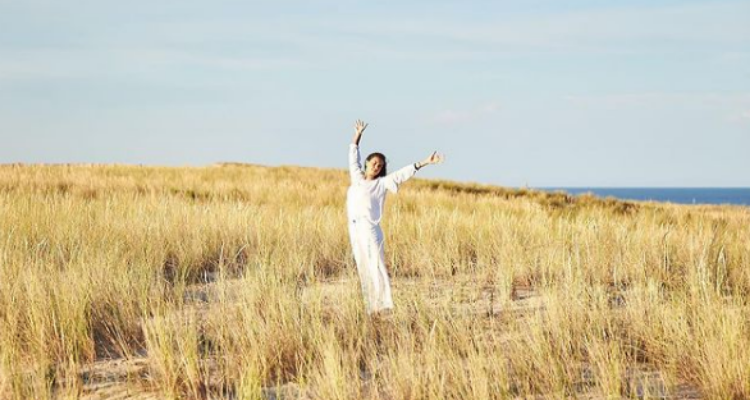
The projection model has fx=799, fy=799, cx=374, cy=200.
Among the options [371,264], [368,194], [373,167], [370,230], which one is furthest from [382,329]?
[373,167]

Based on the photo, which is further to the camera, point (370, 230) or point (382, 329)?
point (370, 230)

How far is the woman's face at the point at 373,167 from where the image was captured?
6.79 meters

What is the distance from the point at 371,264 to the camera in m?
6.74

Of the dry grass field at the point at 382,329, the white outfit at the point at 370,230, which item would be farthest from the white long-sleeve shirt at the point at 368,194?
the dry grass field at the point at 382,329

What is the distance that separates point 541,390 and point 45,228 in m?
7.81

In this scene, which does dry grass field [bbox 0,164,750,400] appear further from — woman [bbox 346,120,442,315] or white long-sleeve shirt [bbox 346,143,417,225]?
white long-sleeve shirt [bbox 346,143,417,225]

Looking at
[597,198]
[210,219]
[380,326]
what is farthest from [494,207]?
[380,326]

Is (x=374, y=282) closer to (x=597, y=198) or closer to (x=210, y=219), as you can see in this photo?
(x=210, y=219)

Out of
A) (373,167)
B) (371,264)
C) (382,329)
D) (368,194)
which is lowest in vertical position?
(382,329)

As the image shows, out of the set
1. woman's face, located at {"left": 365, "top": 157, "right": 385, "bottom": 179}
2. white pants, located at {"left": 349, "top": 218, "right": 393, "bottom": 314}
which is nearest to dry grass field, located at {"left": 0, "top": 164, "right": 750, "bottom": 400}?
white pants, located at {"left": 349, "top": 218, "right": 393, "bottom": 314}

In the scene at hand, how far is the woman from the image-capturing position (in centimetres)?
664

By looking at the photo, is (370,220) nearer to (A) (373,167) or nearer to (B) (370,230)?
(B) (370,230)

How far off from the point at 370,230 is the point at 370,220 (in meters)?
0.09

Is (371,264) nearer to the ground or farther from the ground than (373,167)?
nearer to the ground
